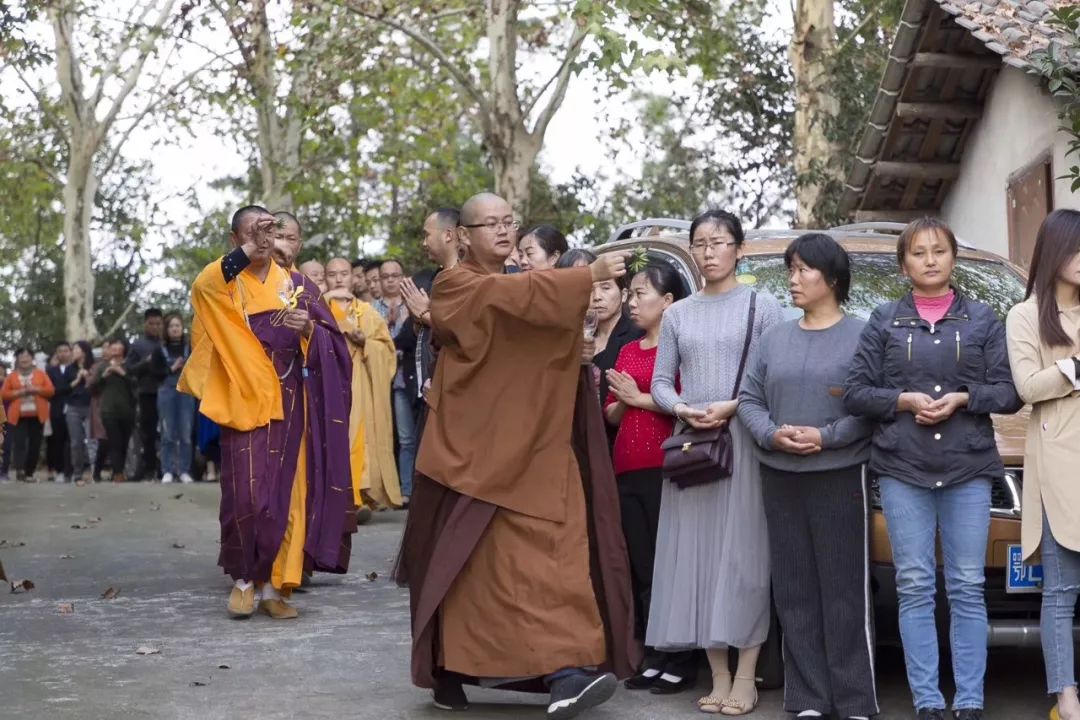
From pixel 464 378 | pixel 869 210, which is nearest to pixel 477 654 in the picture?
pixel 464 378

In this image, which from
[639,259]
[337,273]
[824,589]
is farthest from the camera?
[337,273]

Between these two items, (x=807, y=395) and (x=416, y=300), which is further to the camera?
(x=416, y=300)

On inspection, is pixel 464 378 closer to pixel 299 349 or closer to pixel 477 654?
pixel 477 654

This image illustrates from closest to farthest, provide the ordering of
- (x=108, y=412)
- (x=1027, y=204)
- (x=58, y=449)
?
1. (x=1027, y=204)
2. (x=108, y=412)
3. (x=58, y=449)

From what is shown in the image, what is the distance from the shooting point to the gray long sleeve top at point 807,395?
267 inches

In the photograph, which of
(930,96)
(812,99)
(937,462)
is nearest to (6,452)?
(812,99)

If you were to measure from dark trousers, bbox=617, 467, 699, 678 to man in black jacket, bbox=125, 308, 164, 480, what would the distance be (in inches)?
545

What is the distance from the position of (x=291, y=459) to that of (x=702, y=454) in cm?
350

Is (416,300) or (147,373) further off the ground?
(416,300)

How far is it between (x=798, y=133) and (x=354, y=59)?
5950 millimetres

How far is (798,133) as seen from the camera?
70.5 feet

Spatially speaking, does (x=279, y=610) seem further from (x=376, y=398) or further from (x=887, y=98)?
(x=887, y=98)

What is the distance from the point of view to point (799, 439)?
6734 millimetres

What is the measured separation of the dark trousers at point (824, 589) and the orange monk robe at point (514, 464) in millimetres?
698
